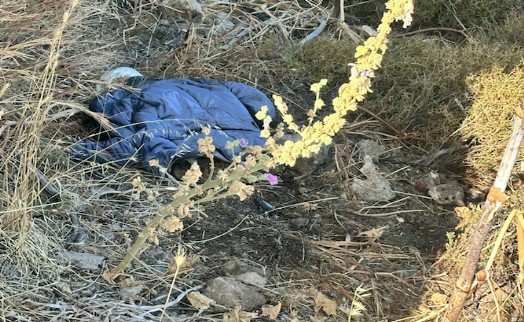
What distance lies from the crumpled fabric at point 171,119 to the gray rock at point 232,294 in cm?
81

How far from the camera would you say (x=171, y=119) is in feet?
10.6

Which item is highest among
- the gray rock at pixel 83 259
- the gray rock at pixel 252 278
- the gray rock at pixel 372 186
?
the gray rock at pixel 252 278

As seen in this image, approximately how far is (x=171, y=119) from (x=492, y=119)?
1662 mm

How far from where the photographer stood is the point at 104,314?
2.12 m

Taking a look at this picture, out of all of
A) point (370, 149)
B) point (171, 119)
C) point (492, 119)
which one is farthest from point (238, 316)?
point (492, 119)

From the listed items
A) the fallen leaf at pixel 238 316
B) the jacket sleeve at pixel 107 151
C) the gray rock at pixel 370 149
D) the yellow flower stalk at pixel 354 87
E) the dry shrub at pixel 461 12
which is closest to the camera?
the yellow flower stalk at pixel 354 87

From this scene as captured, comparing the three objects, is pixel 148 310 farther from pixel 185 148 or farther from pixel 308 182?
pixel 308 182

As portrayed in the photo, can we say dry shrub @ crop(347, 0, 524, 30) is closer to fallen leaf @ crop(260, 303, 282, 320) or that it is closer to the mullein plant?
the mullein plant

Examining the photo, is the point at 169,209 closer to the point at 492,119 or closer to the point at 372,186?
the point at 372,186

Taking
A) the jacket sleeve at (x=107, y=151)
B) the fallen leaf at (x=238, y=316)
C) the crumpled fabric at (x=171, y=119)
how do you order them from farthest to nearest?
1. the crumpled fabric at (x=171, y=119)
2. the jacket sleeve at (x=107, y=151)
3. the fallen leaf at (x=238, y=316)

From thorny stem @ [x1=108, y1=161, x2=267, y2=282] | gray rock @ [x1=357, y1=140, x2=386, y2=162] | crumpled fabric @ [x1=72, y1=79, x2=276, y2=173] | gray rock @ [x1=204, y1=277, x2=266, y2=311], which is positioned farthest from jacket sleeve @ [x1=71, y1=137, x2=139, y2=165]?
gray rock @ [x1=357, y1=140, x2=386, y2=162]

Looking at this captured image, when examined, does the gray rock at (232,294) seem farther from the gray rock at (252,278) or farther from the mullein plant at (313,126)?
the mullein plant at (313,126)

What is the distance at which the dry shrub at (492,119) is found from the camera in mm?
3354

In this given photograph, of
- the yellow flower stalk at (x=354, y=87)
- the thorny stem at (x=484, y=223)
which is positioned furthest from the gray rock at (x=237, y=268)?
the thorny stem at (x=484, y=223)
